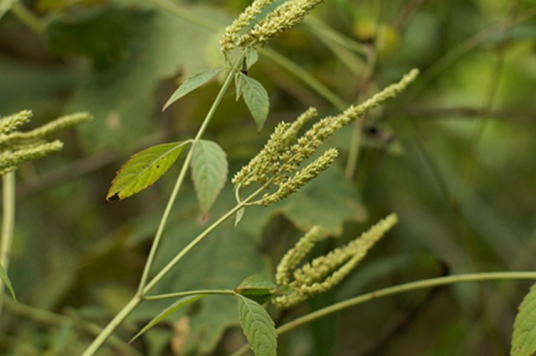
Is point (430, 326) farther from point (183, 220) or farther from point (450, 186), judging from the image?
point (183, 220)

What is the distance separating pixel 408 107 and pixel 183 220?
1.69ft

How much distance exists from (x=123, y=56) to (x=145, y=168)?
0.73 m

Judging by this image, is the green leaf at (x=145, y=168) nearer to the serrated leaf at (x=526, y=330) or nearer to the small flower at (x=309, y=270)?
the small flower at (x=309, y=270)

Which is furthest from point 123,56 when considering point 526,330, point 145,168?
point 526,330

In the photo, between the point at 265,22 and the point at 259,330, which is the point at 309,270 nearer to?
the point at 259,330

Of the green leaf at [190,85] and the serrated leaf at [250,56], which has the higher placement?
the serrated leaf at [250,56]

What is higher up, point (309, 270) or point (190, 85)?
point (190, 85)

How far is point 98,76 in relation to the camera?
4.13 feet

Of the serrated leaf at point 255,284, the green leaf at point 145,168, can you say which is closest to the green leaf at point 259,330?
the serrated leaf at point 255,284

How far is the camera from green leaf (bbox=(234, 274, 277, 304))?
585mm

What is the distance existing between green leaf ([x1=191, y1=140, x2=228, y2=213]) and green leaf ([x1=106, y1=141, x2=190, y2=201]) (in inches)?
0.9

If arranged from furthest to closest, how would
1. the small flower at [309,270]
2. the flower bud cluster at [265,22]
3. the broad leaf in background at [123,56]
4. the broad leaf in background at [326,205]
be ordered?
the broad leaf in background at [123,56]
the broad leaf in background at [326,205]
the small flower at [309,270]
the flower bud cluster at [265,22]

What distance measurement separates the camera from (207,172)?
0.55 m

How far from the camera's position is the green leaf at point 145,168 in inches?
22.5
